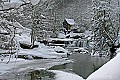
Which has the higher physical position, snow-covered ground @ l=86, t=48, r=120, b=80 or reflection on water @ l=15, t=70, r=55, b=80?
snow-covered ground @ l=86, t=48, r=120, b=80

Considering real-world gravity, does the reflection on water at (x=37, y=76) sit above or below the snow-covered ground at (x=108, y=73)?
below

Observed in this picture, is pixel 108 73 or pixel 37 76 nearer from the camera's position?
pixel 108 73

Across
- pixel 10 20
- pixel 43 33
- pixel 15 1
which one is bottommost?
pixel 43 33

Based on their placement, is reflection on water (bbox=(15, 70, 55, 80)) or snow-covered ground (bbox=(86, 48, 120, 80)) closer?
snow-covered ground (bbox=(86, 48, 120, 80))

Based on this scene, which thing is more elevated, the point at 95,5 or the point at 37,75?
the point at 95,5

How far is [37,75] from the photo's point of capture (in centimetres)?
2248

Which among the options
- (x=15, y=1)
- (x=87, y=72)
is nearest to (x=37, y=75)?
(x=87, y=72)

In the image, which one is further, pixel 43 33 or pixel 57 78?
pixel 43 33

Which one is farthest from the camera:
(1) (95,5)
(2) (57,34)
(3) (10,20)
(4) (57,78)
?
(2) (57,34)

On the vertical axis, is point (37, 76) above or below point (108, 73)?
below

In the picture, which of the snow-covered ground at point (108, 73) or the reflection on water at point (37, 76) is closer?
the snow-covered ground at point (108, 73)

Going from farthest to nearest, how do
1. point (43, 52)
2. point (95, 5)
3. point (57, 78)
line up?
point (95, 5), point (43, 52), point (57, 78)

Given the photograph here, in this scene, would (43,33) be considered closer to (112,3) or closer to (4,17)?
(112,3)

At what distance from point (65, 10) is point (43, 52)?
4832 cm
